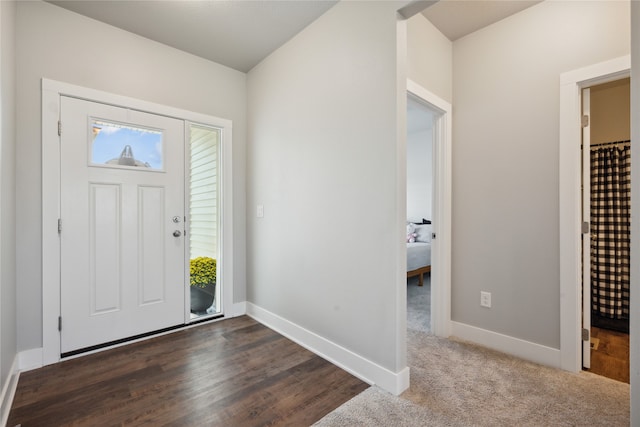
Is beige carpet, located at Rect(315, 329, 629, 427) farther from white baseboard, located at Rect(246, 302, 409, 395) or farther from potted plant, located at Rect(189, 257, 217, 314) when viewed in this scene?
potted plant, located at Rect(189, 257, 217, 314)

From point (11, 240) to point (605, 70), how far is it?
3930mm

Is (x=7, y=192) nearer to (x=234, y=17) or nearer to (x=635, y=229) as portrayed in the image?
(x=234, y=17)

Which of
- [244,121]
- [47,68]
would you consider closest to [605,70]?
[244,121]

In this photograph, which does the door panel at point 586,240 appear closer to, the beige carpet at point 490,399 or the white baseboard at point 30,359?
the beige carpet at point 490,399

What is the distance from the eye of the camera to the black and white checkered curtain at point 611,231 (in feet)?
9.82

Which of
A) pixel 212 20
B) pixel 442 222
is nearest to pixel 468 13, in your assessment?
pixel 442 222

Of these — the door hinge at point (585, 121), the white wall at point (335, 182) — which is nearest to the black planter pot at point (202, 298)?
the white wall at point (335, 182)

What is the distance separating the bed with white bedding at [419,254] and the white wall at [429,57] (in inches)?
87.8

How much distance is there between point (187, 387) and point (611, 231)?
158 inches

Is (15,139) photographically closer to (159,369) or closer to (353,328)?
(159,369)

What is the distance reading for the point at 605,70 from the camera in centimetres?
197

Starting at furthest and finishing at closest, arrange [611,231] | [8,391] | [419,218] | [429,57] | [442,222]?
[419,218] < [611,231] < [442,222] < [429,57] < [8,391]

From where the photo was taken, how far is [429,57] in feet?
8.13

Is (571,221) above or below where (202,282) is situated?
above
